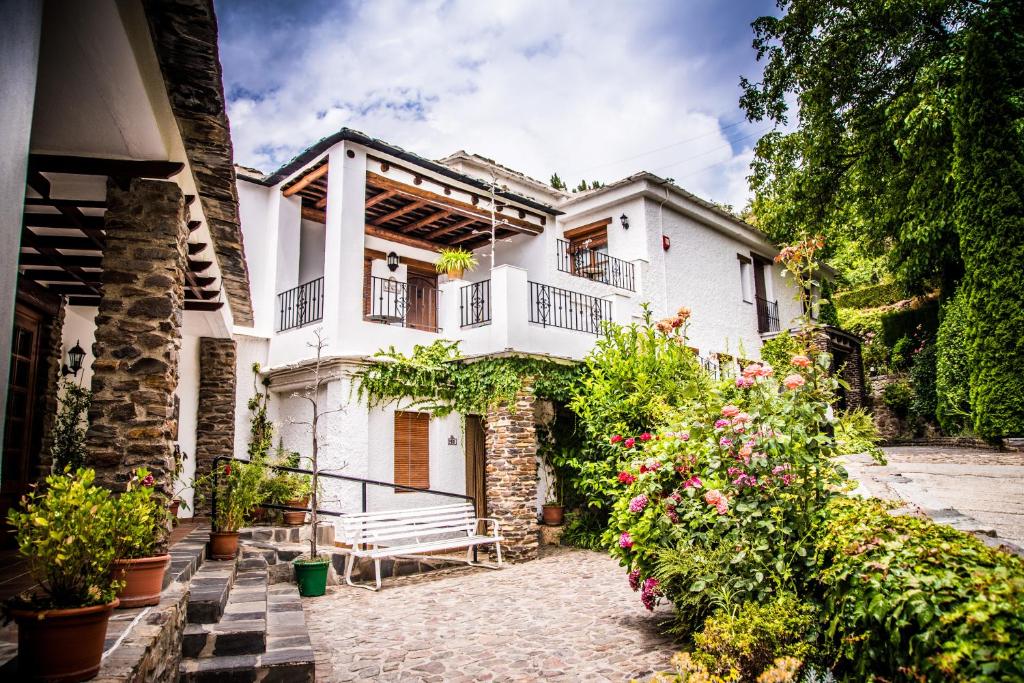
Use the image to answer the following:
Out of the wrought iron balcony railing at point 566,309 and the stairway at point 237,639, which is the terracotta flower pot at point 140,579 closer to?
the stairway at point 237,639

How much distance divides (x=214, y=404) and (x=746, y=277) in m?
14.5

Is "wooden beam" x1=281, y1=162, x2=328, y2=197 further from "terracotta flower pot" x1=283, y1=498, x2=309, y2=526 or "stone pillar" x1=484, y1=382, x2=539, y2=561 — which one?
"terracotta flower pot" x1=283, y1=498, x2=309, y2=526

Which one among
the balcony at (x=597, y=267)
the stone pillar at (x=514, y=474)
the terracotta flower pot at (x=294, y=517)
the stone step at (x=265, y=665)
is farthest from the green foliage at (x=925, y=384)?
the stone step at (x=265, y=665)

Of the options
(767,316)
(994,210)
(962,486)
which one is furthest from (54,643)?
(767,316)

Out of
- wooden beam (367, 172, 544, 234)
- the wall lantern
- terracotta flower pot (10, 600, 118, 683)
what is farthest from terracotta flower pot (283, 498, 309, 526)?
terracotta flower pot (10, 600, 118, 683)

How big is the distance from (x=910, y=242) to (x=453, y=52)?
10981 millimetres

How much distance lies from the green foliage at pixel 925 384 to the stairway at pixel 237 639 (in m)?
Result: 16.0

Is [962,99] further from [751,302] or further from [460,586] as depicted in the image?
[460,586]

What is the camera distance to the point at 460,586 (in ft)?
26.9

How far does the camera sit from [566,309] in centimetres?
1178

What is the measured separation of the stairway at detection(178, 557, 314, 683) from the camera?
4.32 m

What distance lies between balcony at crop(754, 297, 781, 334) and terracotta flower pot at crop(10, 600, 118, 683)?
18.0 meters

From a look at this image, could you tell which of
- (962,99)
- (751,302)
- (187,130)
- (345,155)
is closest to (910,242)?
(962,99)

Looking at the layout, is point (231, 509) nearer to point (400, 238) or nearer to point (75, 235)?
point (75, 235)
